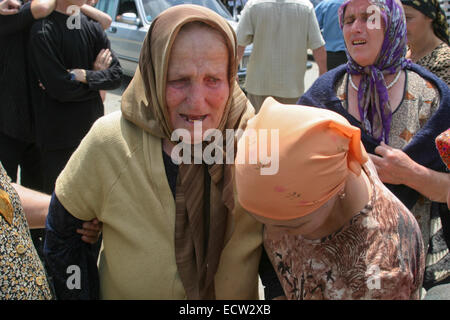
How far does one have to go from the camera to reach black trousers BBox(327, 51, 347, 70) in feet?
19.0

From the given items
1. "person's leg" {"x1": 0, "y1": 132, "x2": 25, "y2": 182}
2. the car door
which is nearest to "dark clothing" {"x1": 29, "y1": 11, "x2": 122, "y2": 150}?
"person's leg" {"x1": 0, "y1": 132, "x2": 25, "y2": 182}

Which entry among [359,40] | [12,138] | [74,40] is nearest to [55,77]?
[74,40]

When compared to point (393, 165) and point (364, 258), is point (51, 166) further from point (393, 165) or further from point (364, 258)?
Answer: point (364, 258)

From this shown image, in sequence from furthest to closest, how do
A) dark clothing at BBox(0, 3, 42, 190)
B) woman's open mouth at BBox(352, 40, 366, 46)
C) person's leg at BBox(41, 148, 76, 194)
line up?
person's leg at BBox(41, 148, 76, 194)
dark clothing at BBox(0, 3, 42, 190)
woman's open mouth at BBox(352, 40, 366, 46)

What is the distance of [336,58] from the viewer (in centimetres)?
586

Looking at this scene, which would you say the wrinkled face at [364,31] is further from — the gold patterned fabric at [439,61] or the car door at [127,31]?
the car door at [127,31]

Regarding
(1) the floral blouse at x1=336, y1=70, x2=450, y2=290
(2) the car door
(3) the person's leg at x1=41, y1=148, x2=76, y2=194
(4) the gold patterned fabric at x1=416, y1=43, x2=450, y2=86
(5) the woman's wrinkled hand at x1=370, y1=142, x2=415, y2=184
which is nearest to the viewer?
(5) the woman's wrinkled hand at x1=370, y1=142, x2=415, y2=184

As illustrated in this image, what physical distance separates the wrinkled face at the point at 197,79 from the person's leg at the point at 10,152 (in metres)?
A: 2.18

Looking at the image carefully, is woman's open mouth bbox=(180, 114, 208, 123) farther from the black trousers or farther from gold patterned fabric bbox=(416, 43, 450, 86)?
the black trousers

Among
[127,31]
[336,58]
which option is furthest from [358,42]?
[127,31]

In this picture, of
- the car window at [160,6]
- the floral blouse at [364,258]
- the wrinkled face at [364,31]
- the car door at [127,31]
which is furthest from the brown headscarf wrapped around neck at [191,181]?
the car door at [127,31]

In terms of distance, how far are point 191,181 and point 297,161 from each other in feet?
1.80

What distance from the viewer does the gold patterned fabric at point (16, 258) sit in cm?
130
